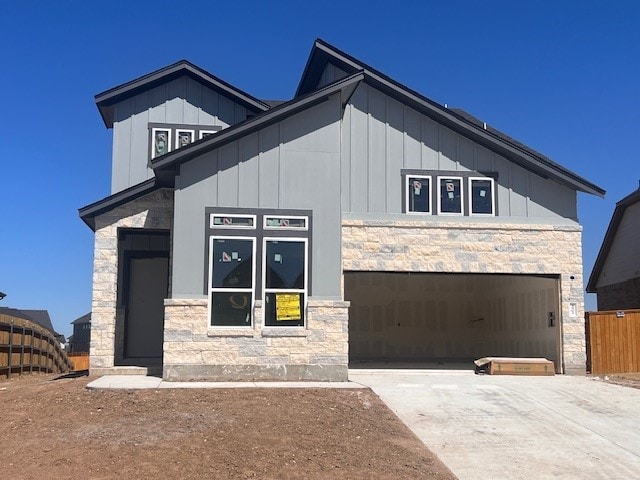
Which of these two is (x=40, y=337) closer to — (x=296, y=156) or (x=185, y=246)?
(x=185, y=246)

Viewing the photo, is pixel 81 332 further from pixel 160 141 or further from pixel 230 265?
pixel 230 265

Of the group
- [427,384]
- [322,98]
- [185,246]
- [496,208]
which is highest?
[322,98]

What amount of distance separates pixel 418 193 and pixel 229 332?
623 centimetres

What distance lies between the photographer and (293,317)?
15289mm

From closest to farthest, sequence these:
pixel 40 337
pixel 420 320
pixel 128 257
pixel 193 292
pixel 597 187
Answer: pixel 193 292
pixel 597 187
pixel 128 257
pixel 40 337
pixel 420 320

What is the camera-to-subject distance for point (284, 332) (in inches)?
596

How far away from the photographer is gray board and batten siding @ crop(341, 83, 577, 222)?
699 inches

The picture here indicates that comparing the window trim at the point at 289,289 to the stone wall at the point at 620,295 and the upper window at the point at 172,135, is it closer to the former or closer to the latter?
the upper window at the point at 172,135

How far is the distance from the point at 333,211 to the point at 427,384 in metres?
4.38

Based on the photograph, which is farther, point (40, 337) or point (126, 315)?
Result: point (40, 337)

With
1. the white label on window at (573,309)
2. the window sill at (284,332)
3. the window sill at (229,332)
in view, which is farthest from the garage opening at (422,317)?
the window sill at (229,332)

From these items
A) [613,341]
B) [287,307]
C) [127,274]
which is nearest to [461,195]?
[613,341]

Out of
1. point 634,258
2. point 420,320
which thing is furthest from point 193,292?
point 634,258

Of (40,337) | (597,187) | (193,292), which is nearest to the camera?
(193,292)
